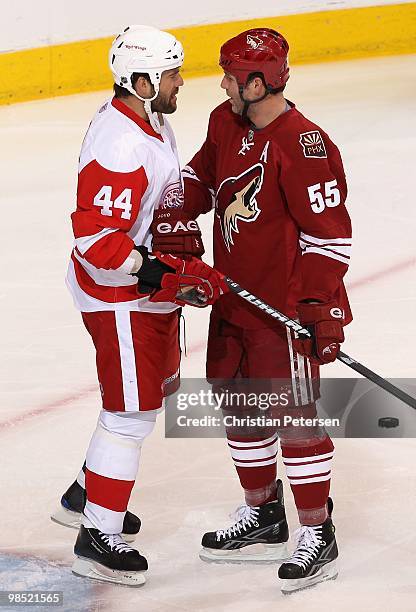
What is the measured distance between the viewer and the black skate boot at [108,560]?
2.84 m

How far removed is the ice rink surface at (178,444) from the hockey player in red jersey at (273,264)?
99 millimetres

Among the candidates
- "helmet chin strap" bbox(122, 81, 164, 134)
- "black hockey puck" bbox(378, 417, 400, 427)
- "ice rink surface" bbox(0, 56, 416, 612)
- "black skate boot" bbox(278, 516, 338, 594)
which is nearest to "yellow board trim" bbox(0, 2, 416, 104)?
"ice rink surface" bbox(0, 56, 416, 612)

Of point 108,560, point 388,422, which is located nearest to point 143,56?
point 108,560

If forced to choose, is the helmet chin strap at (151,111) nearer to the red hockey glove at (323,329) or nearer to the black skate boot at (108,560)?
the red hockey glove at (323,329)

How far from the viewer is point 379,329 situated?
430 cm

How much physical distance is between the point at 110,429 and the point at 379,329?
1670mm

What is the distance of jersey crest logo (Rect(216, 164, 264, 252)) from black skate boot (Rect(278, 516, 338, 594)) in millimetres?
642

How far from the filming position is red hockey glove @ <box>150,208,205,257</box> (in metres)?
2.74

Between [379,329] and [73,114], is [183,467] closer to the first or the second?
[379,329]

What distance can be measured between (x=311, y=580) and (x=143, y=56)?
1.14m

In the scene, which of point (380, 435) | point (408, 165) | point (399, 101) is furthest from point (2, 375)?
point (399, 101)

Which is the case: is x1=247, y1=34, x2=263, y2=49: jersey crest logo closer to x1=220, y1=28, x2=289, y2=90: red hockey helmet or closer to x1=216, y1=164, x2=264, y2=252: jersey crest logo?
x1=220, y1=28, x2=289, y2=90: red hockey helmet

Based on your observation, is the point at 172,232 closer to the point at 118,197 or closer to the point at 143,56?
the point at 118,197

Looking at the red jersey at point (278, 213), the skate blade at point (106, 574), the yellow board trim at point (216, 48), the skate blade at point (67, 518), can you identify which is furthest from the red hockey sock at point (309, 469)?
the yellow board trim at point (216, 48)
